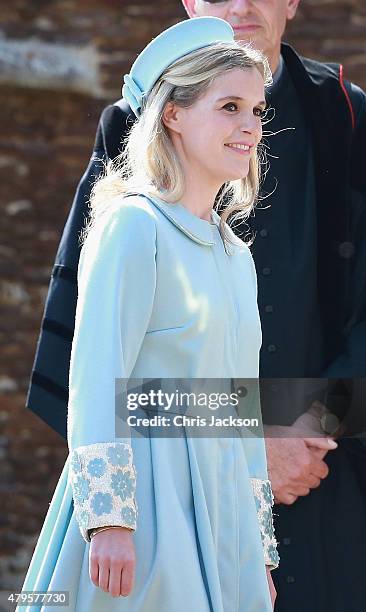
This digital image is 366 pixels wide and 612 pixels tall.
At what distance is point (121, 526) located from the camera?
8.24ft

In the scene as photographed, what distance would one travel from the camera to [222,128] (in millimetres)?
2848

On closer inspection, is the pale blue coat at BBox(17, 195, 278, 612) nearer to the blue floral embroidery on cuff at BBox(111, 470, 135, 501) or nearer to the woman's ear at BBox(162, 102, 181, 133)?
the blue floral embroidery on cuff at BBox(111, 470, 135, 501)

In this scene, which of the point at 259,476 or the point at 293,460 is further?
the point at 293,460

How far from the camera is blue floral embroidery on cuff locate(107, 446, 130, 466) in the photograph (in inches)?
100

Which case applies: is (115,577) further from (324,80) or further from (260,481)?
(324,80)

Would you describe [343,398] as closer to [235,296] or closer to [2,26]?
[235,296]

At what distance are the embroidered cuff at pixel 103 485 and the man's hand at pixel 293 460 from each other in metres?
1.08

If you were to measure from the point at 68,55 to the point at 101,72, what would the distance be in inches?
6.6

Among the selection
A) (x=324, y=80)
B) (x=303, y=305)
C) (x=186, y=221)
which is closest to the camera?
(x=186, y=221)

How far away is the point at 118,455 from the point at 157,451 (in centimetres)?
14

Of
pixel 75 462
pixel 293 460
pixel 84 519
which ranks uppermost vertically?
pixel 293 460

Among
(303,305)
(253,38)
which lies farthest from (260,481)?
(253,38)

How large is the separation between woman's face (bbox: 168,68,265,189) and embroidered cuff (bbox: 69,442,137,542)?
68cm

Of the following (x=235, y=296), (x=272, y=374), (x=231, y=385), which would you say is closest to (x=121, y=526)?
(x=231, y=385)
